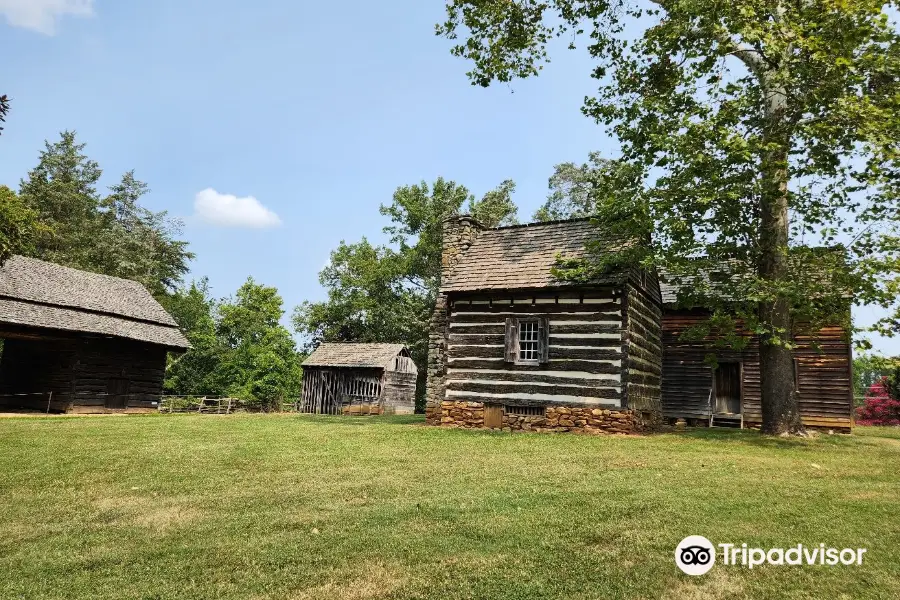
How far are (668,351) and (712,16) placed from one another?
12.8m

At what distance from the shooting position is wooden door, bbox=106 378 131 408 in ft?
88.3

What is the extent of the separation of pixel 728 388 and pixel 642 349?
7.38 metres

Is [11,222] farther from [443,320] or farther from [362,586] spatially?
[362,586]

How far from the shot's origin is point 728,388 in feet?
77.5

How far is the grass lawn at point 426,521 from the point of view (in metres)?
4.62

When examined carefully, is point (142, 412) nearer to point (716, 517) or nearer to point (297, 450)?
point (297, 450)

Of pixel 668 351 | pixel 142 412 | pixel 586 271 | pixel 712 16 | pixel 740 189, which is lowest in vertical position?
pixel 142 412

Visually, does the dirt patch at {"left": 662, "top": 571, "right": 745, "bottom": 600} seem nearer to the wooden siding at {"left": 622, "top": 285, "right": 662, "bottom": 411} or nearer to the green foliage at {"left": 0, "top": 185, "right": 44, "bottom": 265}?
the wooden siding at {"left": 622, "top": 285, "right": 662, "bottom": 411}

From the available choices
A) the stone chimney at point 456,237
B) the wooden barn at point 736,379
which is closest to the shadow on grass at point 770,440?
the wooden barn at point 736,379

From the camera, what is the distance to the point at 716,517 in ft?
20.9

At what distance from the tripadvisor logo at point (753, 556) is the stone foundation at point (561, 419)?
1082 centimetres

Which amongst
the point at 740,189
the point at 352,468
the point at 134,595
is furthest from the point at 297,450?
the point at 740,189

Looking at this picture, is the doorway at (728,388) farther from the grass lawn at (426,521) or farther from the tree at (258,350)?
the tree at (258,350)

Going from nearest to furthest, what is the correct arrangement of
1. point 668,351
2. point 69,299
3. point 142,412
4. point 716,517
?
point 716,517, point 668,351, point 69,299, point 142,412
